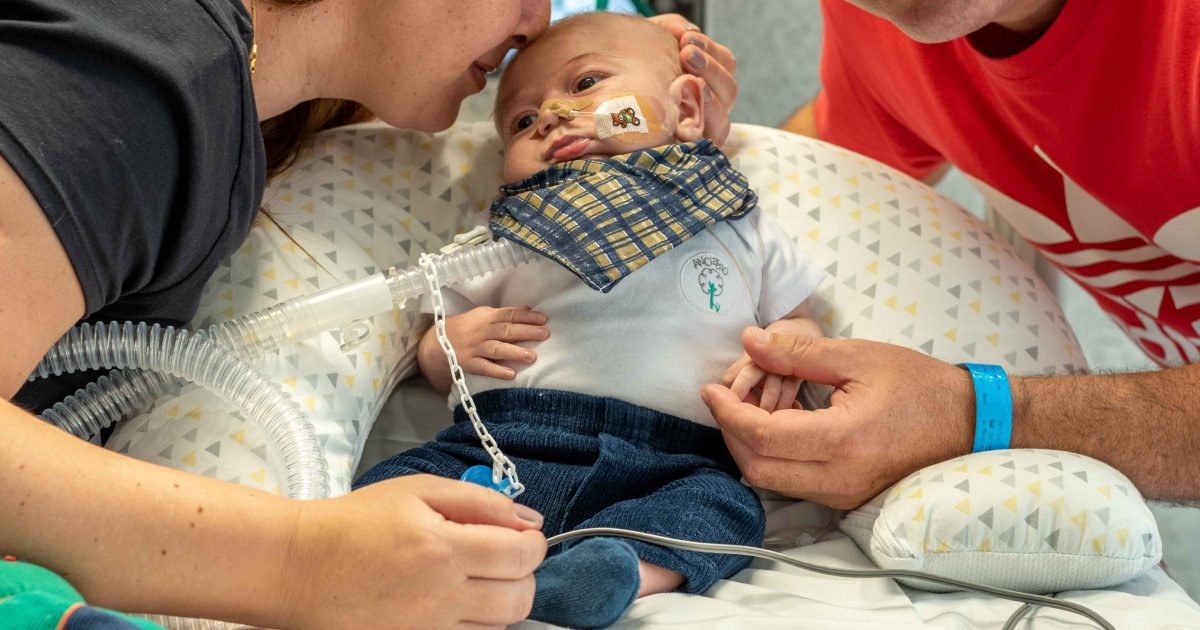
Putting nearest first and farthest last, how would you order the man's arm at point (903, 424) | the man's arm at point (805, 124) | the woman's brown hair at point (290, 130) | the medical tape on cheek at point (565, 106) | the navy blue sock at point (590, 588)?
the navy blue sock at point (590, 588) < the man's arm at point (903, 424) < the medical tape on cheek at point (565, 106) < the woman's brown hair at point (290, 130) < the man's arm at point (805, 124)

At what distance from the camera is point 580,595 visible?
95cm

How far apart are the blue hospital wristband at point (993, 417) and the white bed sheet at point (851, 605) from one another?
18 centimetres

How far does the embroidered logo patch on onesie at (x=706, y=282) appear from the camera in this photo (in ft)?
4.36

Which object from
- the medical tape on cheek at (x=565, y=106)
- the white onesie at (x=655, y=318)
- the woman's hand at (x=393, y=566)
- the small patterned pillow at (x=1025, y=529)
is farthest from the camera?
the medical tape on cheek at (x=565, y=106)

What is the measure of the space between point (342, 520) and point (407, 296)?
516 mm

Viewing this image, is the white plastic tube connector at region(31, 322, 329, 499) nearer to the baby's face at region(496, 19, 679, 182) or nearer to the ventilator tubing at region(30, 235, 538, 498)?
the ventilator tubing at region(30, 235, 538, 498)

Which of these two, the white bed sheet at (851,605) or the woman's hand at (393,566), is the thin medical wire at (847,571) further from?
the woman's hand at (393,566)

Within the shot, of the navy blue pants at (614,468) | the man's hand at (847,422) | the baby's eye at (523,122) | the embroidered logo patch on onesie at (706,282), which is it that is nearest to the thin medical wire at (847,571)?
the navy blue pants at (614,468)

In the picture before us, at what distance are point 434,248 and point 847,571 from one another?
782 mm

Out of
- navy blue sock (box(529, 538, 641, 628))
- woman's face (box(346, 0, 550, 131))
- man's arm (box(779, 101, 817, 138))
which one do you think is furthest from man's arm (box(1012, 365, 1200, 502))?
man's arm (box(779, 101, 817, 138))

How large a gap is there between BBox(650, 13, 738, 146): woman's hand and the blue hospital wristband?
1.94ft

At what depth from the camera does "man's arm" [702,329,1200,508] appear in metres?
1.18

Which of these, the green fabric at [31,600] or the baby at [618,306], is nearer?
the green fabric at [31,600]

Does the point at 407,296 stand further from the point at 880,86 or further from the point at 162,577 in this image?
the point at 880,86
